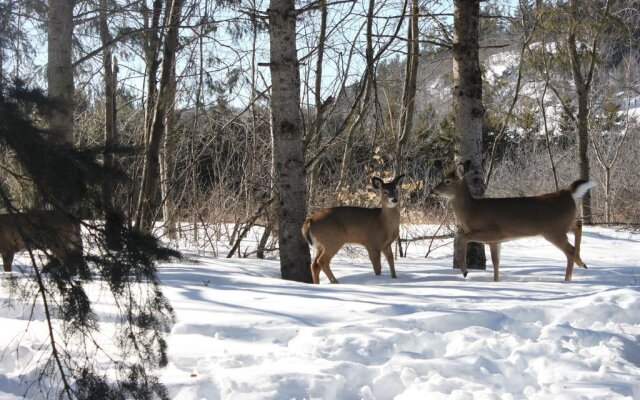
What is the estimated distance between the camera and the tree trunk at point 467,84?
9398mm

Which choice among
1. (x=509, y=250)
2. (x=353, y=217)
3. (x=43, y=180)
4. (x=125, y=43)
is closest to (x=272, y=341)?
(x=43, y=180)

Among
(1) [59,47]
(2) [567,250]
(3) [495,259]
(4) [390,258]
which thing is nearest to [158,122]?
(1) [59,47]

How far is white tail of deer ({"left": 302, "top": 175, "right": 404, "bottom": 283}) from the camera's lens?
8.95 m

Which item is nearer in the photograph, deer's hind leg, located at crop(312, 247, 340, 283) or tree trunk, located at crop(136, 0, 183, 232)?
deer's hind leg, located at crop(312, 247, 340, 283)

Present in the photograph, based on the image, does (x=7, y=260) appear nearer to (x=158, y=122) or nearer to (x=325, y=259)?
(x=325, y=259)

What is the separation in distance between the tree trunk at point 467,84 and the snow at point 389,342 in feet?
8.98

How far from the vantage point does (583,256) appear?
1224 cm

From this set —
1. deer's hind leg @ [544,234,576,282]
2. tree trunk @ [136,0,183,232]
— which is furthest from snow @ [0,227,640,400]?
tree trunk @ [136,0,183,232]

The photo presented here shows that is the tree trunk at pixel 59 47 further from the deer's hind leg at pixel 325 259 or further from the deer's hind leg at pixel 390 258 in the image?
the deer's hind leg at pixel 390 258

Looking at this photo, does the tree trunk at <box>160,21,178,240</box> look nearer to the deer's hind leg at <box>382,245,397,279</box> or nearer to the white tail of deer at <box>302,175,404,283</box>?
the white tail of deer at <box>302,175,404,283</box>

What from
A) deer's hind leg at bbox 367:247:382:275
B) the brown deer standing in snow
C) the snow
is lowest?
the snow

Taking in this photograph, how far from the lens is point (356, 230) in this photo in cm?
926

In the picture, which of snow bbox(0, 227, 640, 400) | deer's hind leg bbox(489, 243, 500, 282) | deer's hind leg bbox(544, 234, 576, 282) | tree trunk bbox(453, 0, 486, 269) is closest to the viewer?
snow bbox(0, 227, 640, 400)

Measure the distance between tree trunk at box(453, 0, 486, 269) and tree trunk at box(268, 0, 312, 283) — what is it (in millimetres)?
2435
